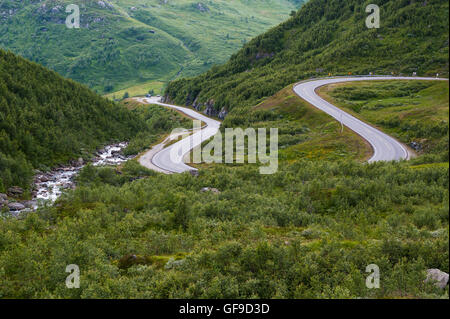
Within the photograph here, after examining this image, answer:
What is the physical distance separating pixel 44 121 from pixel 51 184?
26.3 metres

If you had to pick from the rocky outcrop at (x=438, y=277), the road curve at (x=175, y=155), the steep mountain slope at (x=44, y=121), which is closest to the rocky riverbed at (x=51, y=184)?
the steep mountain slope at (x=44, y=121)

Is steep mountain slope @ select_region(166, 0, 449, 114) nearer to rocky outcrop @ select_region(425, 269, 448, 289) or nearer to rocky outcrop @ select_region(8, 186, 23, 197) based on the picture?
rocky outcrop @ select_region(8, 186, 23, 197)

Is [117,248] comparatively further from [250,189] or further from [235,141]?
[235,141]

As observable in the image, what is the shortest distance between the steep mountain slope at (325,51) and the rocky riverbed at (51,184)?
2140 inches

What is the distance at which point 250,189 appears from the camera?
39.8 meters

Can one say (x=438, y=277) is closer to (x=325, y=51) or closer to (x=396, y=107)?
(x=396, y=107)

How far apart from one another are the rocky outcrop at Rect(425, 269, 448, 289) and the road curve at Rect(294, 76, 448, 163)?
34701 millimetres

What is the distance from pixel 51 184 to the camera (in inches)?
2169

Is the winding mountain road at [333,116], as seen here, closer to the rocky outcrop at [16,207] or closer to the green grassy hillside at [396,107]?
the green grassy hillside at [396,107]

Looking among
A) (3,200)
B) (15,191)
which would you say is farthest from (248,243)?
(15,191)

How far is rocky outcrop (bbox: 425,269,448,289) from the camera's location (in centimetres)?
1156

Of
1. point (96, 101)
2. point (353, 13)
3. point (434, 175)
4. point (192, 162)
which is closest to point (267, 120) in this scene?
point (192, 162)

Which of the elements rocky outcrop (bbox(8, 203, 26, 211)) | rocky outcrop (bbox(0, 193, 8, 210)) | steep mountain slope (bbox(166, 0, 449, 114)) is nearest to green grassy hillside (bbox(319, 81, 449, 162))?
steep mountain slope (bbox(166, 0, 449, 114))

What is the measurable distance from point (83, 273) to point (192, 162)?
53171mm
